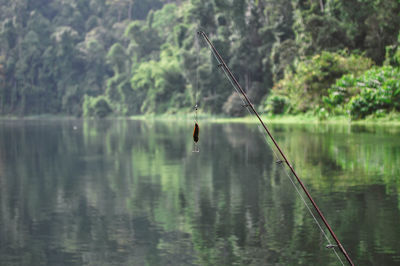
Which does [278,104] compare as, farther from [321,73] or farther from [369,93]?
[369,93]

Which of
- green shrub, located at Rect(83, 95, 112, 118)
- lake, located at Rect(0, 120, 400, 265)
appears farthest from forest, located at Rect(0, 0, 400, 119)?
lake, located at Rect(0, 120, 400, 265)

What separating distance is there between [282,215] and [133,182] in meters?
6.89

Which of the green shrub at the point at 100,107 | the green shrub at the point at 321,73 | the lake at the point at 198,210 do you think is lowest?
the lake at the point at 198,210

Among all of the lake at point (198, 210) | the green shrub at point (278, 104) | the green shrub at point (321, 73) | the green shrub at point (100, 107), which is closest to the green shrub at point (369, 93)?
the green shrub at point (321, 73)

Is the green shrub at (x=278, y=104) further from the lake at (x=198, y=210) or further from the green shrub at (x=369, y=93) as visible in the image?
the lake at (x=198, y=210)

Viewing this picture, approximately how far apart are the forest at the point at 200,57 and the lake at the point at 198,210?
354 cm

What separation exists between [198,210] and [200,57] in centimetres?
8854

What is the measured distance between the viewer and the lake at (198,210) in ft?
33.9

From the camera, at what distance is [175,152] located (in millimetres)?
30266

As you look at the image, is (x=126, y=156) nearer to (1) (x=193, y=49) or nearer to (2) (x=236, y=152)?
(2) (x=236, y=152)

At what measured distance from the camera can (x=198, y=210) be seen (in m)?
14.2

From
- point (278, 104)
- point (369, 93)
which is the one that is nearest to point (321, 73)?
point (369, 93)

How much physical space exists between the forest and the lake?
3.54 metres

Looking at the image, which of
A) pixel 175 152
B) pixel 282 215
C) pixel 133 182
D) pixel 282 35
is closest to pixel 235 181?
pixel 133 182
